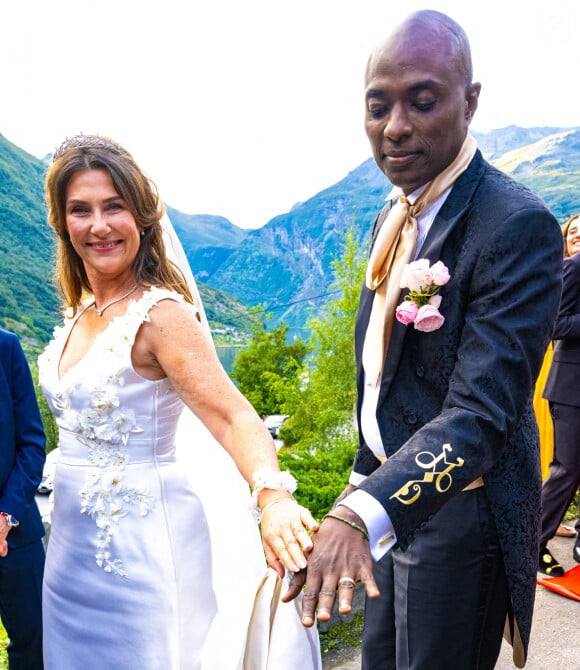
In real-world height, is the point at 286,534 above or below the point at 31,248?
above

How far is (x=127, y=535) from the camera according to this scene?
209cm

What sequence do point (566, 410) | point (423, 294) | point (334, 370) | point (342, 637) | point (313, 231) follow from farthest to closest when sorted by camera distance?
point (313, 231) → point (334, 370) → point (566, 410) → point (342, 637) → point (423, 294)

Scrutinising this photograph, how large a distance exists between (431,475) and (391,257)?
2.26ft

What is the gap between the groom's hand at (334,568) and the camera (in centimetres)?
119

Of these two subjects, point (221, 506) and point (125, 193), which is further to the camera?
point (221, 506)

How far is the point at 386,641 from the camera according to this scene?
1982 millimetres

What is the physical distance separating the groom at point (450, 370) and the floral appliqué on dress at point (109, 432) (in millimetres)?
732

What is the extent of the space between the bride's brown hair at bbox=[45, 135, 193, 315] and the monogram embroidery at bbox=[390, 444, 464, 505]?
1160mm

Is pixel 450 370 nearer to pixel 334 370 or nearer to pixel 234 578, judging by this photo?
pixel 234 578

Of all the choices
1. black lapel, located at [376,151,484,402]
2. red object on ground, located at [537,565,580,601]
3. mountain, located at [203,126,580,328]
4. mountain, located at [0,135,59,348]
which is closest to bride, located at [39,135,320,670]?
black lapel, located at [376,151,484,402]

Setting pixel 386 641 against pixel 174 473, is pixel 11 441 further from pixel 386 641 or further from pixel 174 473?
pixel 386 641

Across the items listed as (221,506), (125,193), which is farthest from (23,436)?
(125,193)

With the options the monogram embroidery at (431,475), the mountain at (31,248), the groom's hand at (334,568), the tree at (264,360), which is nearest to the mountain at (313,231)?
the mountain at (31,248)

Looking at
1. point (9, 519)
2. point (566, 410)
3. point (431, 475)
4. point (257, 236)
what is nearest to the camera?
point (431, 475)
